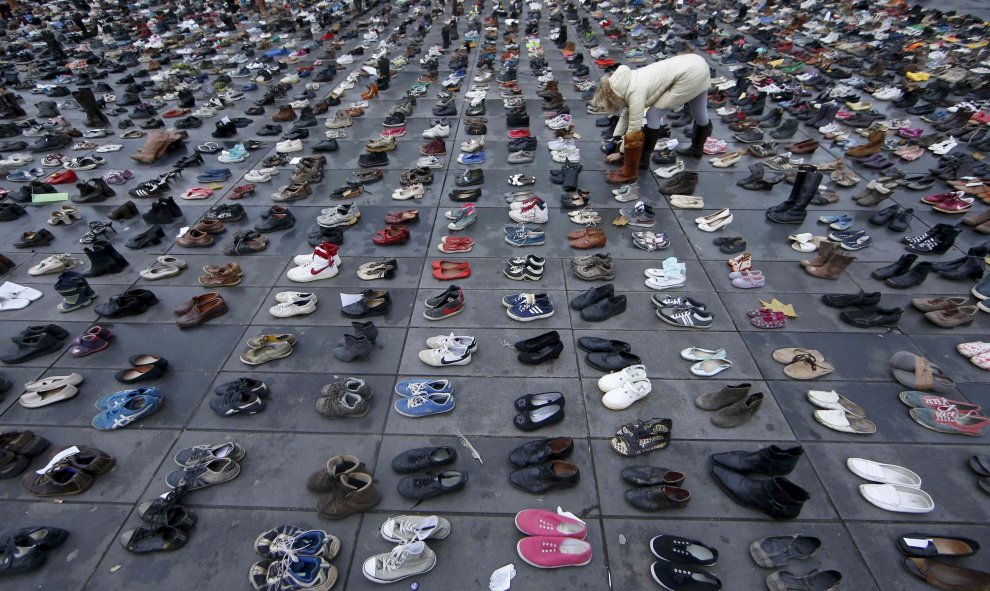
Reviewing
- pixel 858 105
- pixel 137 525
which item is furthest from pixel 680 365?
pixel 858 105

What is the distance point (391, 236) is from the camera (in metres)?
6.99

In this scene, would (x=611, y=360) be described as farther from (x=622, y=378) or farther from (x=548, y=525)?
(x=548, y=525)

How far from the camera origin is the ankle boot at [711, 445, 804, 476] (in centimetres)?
379

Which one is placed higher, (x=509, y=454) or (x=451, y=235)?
(x=451, y=235)

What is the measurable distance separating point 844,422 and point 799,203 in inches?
176

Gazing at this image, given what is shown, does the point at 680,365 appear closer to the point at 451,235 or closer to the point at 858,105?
the point at 451,235

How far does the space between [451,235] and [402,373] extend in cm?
296

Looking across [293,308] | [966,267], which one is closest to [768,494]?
[966,267]

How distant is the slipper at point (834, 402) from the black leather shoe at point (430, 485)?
377 cm

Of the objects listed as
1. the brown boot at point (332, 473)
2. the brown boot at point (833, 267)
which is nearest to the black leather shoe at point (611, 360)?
the brown boot at point (332, 473)

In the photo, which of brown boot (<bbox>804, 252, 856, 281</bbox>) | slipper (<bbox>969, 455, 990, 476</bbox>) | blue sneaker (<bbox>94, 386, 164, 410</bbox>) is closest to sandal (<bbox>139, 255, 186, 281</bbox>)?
blue sneaker (<bbox>94, 386, 164, 410</bbox>)

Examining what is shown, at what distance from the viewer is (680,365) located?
16.8 feet

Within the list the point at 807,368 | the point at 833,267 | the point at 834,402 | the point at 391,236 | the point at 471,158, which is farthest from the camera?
the point at 471,158

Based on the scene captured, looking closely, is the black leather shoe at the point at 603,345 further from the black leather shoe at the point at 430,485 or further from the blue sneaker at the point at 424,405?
the black leather shoe at the point at 430,485
